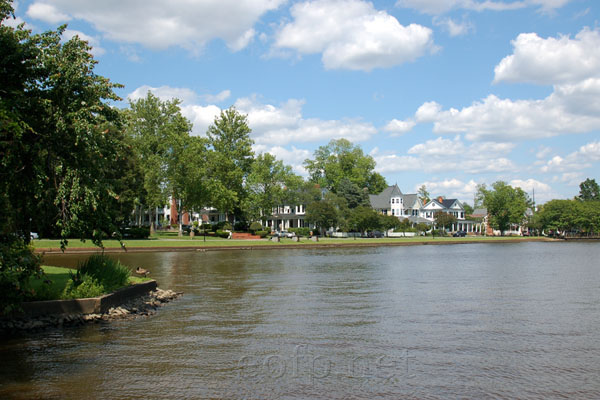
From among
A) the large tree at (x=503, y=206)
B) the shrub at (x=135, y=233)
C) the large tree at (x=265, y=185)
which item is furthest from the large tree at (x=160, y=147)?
the large tree at (x=503, y=206)

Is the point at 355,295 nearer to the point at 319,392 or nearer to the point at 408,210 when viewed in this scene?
the point at 319,392

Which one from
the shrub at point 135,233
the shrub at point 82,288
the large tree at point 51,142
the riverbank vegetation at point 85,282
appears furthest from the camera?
the shrub at point 135,233

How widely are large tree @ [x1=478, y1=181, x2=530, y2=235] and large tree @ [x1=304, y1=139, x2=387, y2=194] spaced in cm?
2902

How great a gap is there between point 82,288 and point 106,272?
7.52ft

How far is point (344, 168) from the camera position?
133375 millimetres

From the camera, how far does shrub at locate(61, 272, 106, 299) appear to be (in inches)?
637

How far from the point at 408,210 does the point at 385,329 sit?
4608 inches

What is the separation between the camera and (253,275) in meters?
30.5

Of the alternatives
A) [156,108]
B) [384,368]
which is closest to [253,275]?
[384,368]

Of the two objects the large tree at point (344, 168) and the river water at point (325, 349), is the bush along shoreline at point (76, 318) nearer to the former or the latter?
the river water at point (325, 349)

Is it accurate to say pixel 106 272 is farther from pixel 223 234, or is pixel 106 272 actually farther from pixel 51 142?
pixel 223 234

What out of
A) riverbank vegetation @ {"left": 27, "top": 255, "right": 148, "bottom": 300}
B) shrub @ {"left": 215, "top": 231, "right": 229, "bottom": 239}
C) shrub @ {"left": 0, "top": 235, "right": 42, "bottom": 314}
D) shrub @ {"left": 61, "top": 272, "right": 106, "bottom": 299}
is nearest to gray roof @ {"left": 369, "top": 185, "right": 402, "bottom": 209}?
shrub @ {"left": 215, "top": 231, "right": 229, "bottom": 239}

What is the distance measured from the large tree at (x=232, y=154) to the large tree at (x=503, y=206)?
246ft

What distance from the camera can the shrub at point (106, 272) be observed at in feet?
59.8
